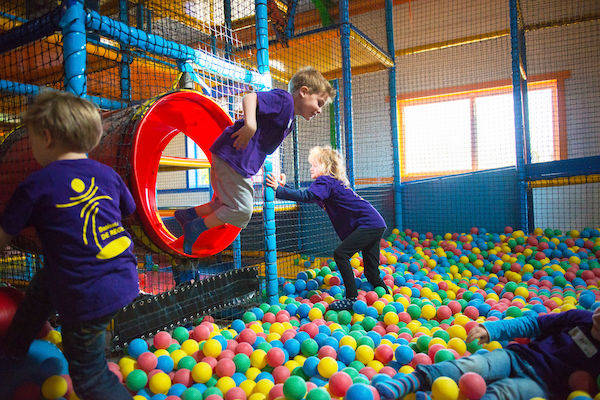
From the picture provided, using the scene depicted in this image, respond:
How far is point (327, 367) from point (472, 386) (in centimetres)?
52

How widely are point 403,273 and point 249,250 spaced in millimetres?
1844

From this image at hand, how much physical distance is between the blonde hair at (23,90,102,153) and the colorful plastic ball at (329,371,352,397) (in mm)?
1065

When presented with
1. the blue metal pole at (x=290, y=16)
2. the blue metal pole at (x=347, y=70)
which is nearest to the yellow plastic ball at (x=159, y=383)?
the blue metal pole at (x=347, y=70)

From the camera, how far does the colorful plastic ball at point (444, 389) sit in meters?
1.24

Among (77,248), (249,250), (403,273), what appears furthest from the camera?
(249,250)

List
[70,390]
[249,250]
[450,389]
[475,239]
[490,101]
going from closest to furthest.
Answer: [450,389], [70,390], [475,239], [249,250], [490,101]

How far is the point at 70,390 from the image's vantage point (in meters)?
1.37

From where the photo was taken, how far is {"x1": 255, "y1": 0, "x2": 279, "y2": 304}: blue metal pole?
2.44 m

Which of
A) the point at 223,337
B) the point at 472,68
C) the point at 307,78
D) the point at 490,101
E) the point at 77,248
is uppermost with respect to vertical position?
the point at 472,68

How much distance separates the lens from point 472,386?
1.24 meters

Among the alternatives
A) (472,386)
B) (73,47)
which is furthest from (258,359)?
(73,47)

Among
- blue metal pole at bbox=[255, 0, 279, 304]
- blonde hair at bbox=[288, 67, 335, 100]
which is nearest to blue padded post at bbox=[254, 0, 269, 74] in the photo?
blue metal pole at bbox=[255, 0, 279, 304]

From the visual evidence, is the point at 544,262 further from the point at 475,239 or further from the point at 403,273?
the point at 403,273

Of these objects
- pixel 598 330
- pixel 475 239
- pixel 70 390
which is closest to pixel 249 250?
pixel 475 239
